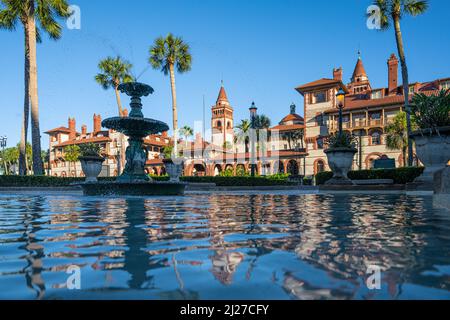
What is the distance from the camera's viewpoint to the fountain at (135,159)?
12323 mm

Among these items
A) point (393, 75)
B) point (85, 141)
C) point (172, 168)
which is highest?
point (393, 75)

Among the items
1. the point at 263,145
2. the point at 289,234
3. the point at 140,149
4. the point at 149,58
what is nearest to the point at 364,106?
the point at 263,145

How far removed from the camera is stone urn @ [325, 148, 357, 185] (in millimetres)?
14020

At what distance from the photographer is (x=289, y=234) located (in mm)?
3227

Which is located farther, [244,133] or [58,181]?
[244,133]

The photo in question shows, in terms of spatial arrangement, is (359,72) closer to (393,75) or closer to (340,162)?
(393,75)

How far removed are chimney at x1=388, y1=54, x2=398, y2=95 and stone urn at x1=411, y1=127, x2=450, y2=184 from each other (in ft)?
130

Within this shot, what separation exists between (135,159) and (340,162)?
350 inches

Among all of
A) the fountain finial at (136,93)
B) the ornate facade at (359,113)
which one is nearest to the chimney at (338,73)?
the ornate facade at (359,113)

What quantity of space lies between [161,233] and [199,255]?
1084 millimetres

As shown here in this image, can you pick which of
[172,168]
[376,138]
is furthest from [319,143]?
[172,168]

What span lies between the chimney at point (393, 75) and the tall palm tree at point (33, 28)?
40874 mm

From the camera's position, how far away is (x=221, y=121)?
85.6m

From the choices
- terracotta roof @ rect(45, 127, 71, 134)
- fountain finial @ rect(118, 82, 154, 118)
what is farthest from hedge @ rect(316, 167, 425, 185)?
terracotta roof @ rect(45, 127, 71, 134)
